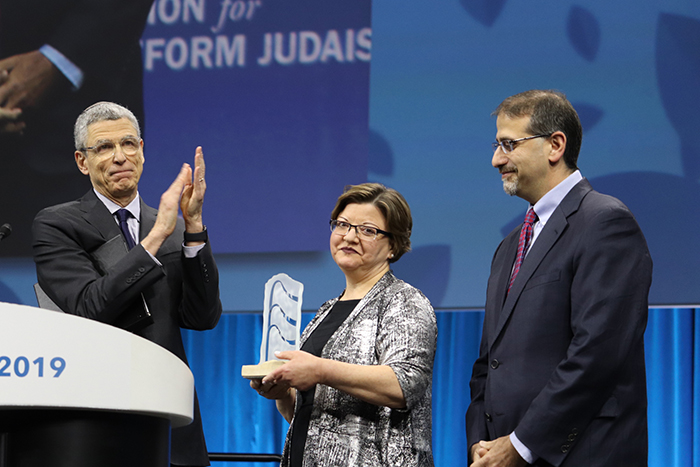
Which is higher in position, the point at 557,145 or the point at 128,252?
the point at 557,145

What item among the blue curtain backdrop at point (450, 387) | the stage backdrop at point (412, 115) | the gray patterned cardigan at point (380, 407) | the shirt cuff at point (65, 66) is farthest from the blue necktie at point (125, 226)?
the shirt cuff at point (65, 66)

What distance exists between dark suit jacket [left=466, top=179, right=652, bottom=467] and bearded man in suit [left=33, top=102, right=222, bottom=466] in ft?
2.57

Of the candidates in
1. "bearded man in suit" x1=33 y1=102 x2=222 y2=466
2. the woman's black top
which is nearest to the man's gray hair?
"bearded man in suit" x1=33 y1=102 x2=222 y2=466

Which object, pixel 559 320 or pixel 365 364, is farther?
pixel 365 364

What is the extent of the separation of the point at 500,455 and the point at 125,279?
0.97m

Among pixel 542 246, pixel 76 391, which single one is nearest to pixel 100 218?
pixel 76 391

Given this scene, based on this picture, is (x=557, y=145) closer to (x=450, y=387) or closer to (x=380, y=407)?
(x=380, y=407)

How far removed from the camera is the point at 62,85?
12.3 ft

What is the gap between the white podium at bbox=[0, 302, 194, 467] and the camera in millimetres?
924

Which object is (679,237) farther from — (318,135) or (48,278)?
(48,278)

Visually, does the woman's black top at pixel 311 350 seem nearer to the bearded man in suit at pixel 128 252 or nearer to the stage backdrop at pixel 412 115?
the bearded man in suit at pixel 128 252

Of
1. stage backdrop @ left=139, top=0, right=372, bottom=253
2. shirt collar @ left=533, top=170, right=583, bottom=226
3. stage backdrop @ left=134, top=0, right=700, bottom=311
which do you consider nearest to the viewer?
shirt collar @ left=533, top=170, right=583, bottom=226

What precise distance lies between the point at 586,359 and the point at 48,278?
135cm

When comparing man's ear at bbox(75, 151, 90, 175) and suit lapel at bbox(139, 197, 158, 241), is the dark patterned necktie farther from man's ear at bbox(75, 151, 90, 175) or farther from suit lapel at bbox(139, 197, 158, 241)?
man's ear at bbox(75, 151, 90, 175)
